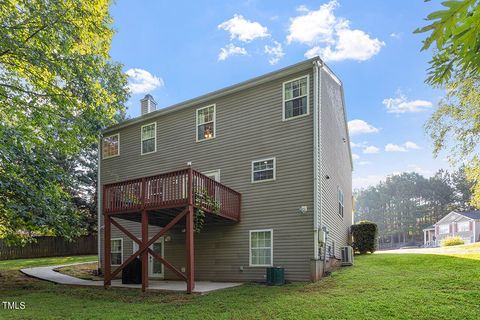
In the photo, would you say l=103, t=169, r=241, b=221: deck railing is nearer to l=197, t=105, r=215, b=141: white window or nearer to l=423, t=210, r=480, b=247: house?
l=197, t=105, r=215, b=141: white window

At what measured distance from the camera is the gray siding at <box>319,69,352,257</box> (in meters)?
12.5

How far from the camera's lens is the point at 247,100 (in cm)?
1338

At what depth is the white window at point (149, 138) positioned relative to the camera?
15.9 m

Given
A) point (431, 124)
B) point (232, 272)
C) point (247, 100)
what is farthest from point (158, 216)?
point (431, 124)

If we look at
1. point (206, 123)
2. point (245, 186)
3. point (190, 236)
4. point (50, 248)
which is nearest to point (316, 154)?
point (245, 186)

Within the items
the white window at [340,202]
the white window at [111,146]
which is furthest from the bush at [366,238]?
the white window at [111,146]

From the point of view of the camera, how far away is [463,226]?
1652 inches

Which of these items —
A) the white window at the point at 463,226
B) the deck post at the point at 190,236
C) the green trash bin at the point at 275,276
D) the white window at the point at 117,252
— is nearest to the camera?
the deck post at the point at 190,236

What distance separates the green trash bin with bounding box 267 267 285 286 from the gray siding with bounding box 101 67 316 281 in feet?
1.71

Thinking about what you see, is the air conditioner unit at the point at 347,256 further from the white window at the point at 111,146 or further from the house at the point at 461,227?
the house at the point at 461,227

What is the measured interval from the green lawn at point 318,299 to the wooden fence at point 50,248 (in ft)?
48.4

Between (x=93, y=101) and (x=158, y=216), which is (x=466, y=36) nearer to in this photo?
(x=93, y=101)

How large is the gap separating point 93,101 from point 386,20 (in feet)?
30.6

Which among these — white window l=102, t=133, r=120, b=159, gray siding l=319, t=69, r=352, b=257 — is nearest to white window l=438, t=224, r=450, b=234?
gray siding l=319, t=69, r=352, b=257
